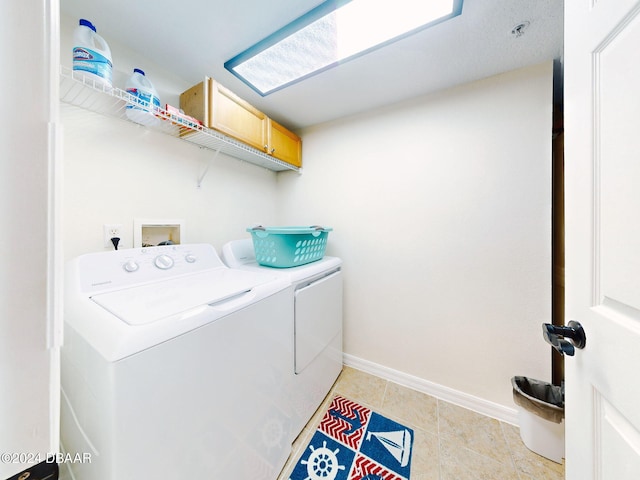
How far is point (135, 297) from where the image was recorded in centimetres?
85

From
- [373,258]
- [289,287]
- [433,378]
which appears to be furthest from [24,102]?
[433,378]

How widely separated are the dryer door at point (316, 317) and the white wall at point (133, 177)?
0.88 metres

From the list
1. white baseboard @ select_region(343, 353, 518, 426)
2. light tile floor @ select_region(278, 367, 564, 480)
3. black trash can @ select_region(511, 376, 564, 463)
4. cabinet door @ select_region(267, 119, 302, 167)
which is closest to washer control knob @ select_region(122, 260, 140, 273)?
cabinet door @ select_region(267, 119, 302, 167)

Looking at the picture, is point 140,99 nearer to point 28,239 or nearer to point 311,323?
point 28,239

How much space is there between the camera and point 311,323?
4.61 feet

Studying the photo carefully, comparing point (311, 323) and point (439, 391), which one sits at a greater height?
point (311, 323)

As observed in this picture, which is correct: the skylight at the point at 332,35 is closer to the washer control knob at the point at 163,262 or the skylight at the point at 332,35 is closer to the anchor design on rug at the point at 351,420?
the washer control knob at the point at 163,262

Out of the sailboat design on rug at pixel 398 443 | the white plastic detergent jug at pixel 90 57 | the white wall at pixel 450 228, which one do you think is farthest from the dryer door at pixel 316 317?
the white plastic detergent jug at pixel 90 57

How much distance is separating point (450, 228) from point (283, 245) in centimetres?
120

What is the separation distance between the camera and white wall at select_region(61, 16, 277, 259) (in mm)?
1065

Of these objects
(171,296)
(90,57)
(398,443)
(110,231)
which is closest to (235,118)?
(90,57)

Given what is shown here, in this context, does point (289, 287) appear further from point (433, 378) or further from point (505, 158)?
point (505, 158)

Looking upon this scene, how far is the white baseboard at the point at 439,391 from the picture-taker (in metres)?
1.44

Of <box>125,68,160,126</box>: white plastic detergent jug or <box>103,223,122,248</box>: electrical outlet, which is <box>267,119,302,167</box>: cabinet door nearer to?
<box>125,68,160,126</box>: white plastic detergent jug
